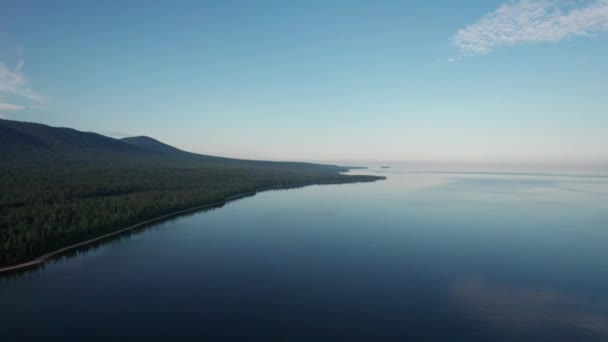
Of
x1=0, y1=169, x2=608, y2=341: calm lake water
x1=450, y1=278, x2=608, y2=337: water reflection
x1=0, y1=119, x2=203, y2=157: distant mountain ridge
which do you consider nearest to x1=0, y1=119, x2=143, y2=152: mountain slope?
x1=0, y1=119, x2=203, y2=157: distant mountain ridge

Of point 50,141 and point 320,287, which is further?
point 50,141

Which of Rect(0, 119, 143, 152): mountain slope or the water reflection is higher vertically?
Rect(0, 119, 143, 152): mountain slope

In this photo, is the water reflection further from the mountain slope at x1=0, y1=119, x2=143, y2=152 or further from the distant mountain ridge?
the mountain slope at x1=0, y1=119, x2=143, y2=152

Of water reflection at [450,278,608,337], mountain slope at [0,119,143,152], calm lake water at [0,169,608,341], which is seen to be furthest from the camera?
mountain slope at [0,119,143,152]

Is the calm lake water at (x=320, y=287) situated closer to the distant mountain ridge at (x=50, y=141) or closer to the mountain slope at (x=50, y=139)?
the distant mountain ridge at (x=50, y=141)

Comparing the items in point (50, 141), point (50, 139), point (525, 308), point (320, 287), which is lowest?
point (525, 308)

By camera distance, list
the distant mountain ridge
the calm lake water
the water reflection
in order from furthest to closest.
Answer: the distant mountain ridge, the water reflection, the calm lake water

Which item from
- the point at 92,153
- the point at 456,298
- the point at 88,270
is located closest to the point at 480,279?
the point at 456,298


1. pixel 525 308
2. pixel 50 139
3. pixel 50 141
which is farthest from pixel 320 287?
pixel 50 139

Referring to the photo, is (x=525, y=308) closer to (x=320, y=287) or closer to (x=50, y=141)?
(x=320, y=287)

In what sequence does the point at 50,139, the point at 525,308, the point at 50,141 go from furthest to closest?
the point at 50,139 → the point at 50,141 → the point at 525,308
